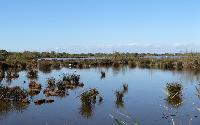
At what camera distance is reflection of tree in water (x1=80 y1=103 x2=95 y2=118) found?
63.0 ft

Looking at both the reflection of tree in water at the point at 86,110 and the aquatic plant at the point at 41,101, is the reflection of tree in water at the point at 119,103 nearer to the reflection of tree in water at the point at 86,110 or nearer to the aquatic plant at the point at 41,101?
the reflection of tree in water at the point at 86,110

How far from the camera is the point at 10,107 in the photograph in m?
21.1

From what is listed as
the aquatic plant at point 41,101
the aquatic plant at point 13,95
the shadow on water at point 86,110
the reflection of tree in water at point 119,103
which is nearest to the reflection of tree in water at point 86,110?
the shadow on water at point 86,110

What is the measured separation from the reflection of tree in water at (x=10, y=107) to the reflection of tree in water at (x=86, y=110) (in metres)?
3.03

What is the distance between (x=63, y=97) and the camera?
998 inches

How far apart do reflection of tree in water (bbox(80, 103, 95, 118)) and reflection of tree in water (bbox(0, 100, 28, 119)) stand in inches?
119

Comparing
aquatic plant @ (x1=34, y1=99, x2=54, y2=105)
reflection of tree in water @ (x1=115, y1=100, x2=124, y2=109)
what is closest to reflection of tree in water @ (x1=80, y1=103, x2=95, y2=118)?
reflection of tree in water @ (x1=115, y1=100, x2=124, y2=109)

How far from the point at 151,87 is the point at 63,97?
8.64 metres

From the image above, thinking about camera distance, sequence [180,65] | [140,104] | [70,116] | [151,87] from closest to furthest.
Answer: [70,116] → [140,104] → [151,87] → [180,65]

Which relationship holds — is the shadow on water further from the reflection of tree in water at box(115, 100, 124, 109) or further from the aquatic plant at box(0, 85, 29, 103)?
the aquatic plant at box(0, 85, 29, 103)

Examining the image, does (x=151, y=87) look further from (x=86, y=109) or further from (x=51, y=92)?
(x=86, y=109)

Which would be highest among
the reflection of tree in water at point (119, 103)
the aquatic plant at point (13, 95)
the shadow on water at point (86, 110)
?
the aquatic plant at point (13, 95)

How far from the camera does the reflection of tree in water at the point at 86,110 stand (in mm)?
19198

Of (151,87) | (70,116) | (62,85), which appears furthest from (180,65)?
(70,116)
